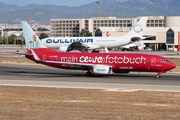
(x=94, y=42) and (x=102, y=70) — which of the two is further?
(x=94, y=42)

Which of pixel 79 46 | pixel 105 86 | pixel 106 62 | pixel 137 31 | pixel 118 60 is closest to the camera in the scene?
pixel 105 86

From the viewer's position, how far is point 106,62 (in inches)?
1617

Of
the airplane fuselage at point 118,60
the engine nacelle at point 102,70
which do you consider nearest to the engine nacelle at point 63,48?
the airplane fuselage at point 118,60

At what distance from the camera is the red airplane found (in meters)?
39.3

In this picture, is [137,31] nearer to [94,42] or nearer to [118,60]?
[94,42]

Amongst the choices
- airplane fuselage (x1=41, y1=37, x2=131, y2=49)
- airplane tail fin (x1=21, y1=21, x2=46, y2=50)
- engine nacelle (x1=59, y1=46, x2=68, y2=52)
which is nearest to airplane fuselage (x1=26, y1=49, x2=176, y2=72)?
airplane tail fin (x1=21, y1=21, x2=46, y2=50)

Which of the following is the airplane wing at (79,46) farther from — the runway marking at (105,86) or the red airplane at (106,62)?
the runway marking at (105,86)

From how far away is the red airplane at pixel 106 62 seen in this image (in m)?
39.3

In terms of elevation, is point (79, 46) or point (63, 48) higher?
point (79, 46)

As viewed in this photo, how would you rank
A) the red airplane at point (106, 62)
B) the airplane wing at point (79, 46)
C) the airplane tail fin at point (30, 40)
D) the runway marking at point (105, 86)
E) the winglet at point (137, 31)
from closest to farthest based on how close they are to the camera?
the runway marking at point (105, 86)
the red airplane at point (106, 62)
the airplane tail fin at point (30, 40)
the airplane wing at point (79, 46)
the winglet at point (137, 31)

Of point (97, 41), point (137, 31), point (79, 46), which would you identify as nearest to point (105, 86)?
point (79, 46)

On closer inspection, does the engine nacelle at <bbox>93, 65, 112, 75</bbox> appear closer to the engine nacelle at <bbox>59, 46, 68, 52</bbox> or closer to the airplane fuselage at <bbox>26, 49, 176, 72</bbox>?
the airplane fuselage at <bbox>26, 49, 176, 72</bbox>

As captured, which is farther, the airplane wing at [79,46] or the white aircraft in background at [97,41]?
the white aircraft in background at [97,41]

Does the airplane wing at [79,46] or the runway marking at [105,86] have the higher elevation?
the airplane wing at [79,46]
